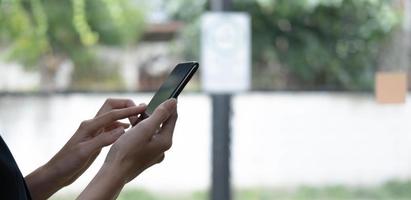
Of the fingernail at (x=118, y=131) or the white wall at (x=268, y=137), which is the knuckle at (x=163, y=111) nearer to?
the fingernail at (x=118, y=131)

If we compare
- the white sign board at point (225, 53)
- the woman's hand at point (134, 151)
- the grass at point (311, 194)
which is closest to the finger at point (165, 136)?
the woman's hand at point (134, 151)

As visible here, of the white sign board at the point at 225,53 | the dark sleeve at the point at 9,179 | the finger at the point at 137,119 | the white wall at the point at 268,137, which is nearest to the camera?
the dark sleeve at the point at 9,179

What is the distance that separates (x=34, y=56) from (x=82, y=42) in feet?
0.61

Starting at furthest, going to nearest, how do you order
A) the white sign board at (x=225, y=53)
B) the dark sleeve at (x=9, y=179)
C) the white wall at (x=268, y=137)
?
the white wall at (x=268, y=137) < the white sign board at (x=225, y=53) < the dark sleeve at (x=9, y=179)

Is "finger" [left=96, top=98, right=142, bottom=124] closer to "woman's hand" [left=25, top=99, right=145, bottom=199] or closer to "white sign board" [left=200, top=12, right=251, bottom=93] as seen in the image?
"woman's hand" [left=25, top=99, right=145, bottom=199]

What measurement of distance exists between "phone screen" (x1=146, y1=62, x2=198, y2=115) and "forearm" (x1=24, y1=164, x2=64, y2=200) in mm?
156

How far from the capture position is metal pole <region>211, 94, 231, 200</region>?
2377 mm

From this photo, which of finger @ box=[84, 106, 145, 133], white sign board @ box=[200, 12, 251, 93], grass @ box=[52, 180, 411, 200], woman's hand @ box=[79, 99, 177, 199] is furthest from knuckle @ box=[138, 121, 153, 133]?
grass @ box=[52, 180, 411, 200]

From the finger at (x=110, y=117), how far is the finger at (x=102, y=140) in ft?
0.04

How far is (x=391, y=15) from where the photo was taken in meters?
2.53

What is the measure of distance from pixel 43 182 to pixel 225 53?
5.21 ft

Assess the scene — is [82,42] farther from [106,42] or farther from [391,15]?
[391,15]

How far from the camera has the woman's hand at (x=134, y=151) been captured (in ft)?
2.23

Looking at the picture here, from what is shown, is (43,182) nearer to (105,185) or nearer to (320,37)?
(105,185)
